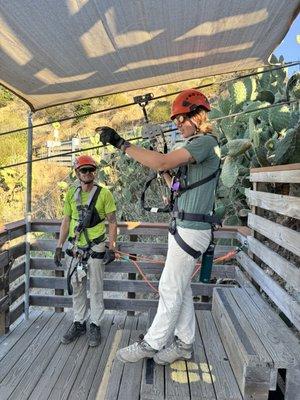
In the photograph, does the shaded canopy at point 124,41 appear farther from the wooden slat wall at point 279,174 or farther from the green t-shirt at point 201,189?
the wooden slat wall at point 279,174

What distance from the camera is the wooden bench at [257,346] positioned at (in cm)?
242

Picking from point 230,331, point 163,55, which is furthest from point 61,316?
point 163,55

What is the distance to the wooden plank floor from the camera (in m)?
2.69

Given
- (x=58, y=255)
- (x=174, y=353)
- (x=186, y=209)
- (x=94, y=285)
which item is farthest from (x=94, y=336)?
(x=186, y=209)

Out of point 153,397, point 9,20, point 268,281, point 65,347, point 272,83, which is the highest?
point 272,83

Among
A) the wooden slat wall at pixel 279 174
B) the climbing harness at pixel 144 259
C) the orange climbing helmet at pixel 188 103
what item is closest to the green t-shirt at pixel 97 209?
the climbing harness at pixel 144 259

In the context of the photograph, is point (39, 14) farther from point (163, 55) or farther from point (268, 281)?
point (268, 281)

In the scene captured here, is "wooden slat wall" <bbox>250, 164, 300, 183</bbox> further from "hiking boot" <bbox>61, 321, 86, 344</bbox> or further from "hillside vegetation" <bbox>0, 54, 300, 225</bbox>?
"hiking boot" <bbox>61, 321, 86, 344</bbox>

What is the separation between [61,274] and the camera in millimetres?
5004

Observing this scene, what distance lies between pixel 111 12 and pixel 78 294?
108 inches

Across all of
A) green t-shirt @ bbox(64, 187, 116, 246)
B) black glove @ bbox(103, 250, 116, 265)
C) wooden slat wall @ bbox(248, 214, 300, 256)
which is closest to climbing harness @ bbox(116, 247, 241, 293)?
black glove @ bbox(103, 250, 116, 265)

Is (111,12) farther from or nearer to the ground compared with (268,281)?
farther from the ground

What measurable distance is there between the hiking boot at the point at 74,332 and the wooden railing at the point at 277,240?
1757 mm

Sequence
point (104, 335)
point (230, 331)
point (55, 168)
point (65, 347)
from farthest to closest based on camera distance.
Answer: point (55, 168), point (104, 335), point (65, 347), point (230, 331)
